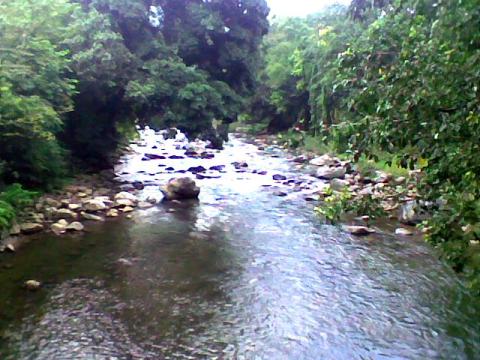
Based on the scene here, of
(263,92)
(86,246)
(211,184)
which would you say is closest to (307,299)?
(86,246)

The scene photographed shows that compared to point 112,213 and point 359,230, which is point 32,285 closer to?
point 112,213

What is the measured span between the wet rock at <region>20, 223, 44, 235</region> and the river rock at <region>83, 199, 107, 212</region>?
199cm

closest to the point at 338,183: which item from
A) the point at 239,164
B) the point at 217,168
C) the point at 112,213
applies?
the point at 217,168

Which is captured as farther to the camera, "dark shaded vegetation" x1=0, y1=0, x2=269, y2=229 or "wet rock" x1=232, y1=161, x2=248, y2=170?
"wet rock" x1=232, y1=161, x2=248, y2=170

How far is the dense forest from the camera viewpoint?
3.50m

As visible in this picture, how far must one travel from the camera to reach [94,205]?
14.0 m

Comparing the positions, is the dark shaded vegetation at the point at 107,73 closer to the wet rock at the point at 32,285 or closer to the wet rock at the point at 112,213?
the wet rock at the point at 112,213

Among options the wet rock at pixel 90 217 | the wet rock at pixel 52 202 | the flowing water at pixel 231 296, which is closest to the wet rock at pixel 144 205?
the flowing water at pixel 231 296

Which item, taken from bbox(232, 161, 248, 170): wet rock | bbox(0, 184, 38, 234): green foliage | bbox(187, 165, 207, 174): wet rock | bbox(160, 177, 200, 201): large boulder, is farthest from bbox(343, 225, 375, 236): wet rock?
bbox(232, 161, 248, 170): wet rock

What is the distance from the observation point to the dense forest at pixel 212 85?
3500 millimetres

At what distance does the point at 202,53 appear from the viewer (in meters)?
18.3

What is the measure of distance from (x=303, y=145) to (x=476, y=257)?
2653 cm

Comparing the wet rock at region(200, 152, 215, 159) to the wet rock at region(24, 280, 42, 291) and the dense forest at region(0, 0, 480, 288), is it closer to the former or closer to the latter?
the dense forest at region(0, 0, 480, 288)

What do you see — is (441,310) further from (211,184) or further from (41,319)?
(211,184)
